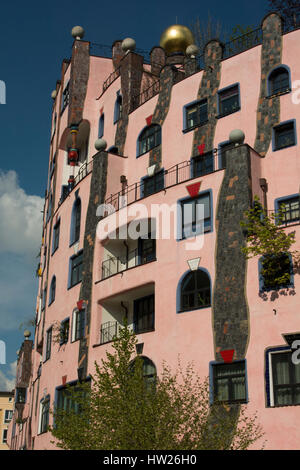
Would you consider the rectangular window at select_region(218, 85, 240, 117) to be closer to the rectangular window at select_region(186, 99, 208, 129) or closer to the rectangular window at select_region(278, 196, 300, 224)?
the rectangular window at select_region(186, 99, 208, 129)

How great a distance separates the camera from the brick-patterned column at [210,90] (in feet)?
91.6

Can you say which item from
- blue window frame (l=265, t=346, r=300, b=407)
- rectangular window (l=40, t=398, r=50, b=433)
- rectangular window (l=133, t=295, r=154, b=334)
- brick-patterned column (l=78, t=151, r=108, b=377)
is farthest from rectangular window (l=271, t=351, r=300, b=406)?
rectangular window (l=40, t=398, r=50, b=433)

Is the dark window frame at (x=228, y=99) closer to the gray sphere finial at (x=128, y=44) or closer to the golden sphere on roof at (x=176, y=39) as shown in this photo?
the gray sphere finial at (x=128, y=44)

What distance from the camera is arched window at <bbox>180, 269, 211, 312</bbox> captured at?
23594 mm

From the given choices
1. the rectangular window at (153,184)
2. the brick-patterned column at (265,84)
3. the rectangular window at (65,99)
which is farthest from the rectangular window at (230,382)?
the rectangular window at (65,99)

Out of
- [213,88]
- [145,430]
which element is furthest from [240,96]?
[145,430]

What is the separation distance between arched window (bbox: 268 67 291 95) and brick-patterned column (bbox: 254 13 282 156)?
0.20m

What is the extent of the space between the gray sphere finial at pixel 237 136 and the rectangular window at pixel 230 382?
27.2ft

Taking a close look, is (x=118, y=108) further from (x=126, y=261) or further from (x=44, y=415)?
(x=44, y=415)

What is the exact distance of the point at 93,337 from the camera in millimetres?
27406

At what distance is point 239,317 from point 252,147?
24.2ft

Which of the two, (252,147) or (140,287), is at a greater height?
(252,147)

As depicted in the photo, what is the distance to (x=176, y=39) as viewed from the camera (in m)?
38.2
